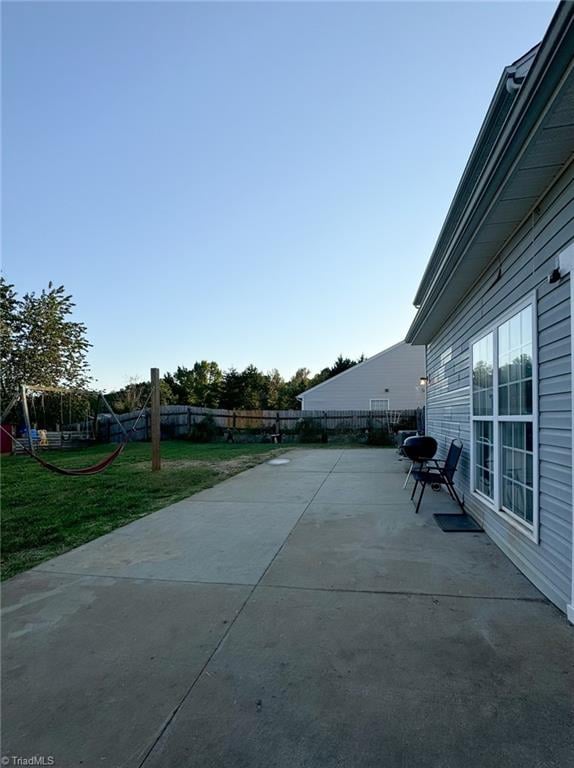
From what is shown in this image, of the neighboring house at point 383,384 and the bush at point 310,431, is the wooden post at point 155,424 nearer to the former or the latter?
the bush at point 310,431

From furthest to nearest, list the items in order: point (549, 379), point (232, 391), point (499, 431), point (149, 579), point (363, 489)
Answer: point (232, 391) < point (363, 489) < point (499, 431) < point (149, 579) < point (549, 379)

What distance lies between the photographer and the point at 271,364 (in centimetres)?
4072

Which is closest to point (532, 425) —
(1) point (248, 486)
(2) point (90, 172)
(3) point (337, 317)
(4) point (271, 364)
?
(1) point (248, 486)

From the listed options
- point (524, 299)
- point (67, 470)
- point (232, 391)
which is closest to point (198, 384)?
point (232, 391)

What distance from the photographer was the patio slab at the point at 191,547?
10.4ft

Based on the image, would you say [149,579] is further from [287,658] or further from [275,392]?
[275,392]

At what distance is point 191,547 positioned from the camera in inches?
147

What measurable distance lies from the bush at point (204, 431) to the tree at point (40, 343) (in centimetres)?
461

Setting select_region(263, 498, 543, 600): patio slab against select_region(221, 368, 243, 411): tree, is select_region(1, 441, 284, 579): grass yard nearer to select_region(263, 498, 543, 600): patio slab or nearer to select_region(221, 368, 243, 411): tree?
select_region(263, 498, 543, 600): patio slab

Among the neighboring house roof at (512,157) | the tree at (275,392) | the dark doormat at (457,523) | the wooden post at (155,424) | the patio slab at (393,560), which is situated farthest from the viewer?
the tree at (275,392)

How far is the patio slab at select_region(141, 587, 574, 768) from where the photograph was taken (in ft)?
4.66

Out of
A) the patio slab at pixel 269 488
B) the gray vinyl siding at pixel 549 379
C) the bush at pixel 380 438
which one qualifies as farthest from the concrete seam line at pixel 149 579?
the bush at pixel 380 438

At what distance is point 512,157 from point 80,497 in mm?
6472

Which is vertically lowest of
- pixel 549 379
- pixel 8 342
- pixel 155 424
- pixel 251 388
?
pixel 155 424
